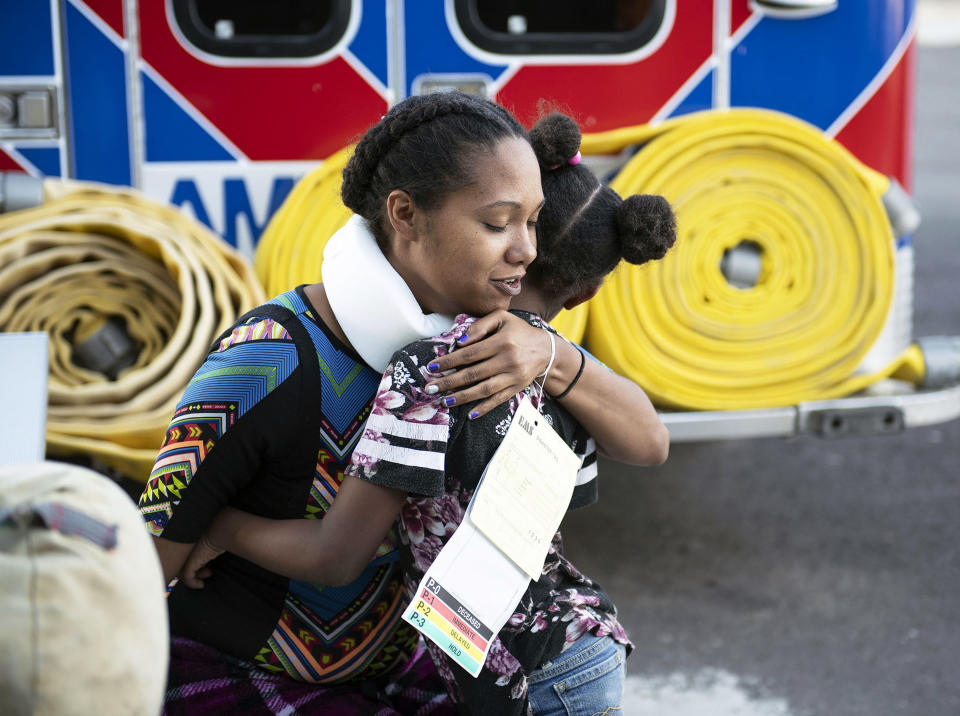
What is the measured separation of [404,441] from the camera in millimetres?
1354

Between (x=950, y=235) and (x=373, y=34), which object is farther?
(x=950, y=235)

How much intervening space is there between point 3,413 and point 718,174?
216 centimetres

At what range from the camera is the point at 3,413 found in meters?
1.72

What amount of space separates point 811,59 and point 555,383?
2.21m

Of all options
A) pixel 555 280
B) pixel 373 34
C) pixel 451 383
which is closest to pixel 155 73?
pixel 373 34

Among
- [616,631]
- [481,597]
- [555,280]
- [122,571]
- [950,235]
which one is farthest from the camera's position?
[950,235]

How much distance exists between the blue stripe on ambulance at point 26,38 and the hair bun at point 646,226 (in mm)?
2043

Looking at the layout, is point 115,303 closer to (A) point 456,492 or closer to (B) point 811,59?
(A) point 456,492

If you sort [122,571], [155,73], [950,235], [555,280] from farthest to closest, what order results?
[950,235] → [155,73] → [555,280] → [122,571]

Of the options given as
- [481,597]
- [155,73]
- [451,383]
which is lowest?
[481,597]

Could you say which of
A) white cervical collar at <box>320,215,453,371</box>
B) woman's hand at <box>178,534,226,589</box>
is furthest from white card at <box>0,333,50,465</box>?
white cervical collar at <box>320,215,453,371</box>

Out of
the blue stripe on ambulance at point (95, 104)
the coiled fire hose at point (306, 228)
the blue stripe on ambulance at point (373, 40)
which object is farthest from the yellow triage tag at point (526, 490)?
the blue stripe on ambulance at point (95, 104)

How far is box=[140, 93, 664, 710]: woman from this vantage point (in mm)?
1416

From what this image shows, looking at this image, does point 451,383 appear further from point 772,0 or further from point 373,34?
point 772,0
